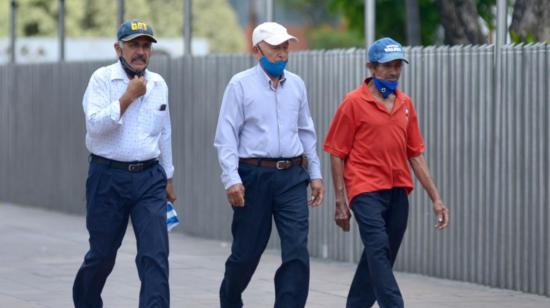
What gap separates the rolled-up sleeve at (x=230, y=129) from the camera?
895cm

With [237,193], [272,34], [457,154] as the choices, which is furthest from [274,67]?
[457,154]

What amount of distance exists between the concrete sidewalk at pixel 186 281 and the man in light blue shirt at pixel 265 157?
1.83 m

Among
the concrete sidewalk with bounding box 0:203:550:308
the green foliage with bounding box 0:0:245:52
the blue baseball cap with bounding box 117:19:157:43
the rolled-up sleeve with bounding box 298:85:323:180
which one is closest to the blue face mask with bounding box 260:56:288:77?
the rolled-up sleeve with bounding box 298:85:323:180

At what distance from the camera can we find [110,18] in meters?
59.7

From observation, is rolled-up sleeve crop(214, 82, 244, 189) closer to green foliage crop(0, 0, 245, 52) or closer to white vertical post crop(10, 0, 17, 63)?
white vertical post crop(10, 0, 17, 63)

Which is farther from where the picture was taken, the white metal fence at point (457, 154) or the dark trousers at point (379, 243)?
the white metal fence at point (457, 154)

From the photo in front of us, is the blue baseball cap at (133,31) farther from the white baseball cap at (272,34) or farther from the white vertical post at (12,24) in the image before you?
the white vertical post at (12,24)

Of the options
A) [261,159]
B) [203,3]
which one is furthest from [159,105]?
[203,3]

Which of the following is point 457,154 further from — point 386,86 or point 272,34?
point 272,34

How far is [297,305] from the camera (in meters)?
8.97

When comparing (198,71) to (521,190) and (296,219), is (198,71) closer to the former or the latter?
(521,190)

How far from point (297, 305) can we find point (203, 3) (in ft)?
189

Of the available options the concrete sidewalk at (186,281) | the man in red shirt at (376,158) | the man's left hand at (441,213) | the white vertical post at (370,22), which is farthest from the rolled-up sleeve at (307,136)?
the white vertical post at (370,22)

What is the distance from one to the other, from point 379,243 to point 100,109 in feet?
6.01
